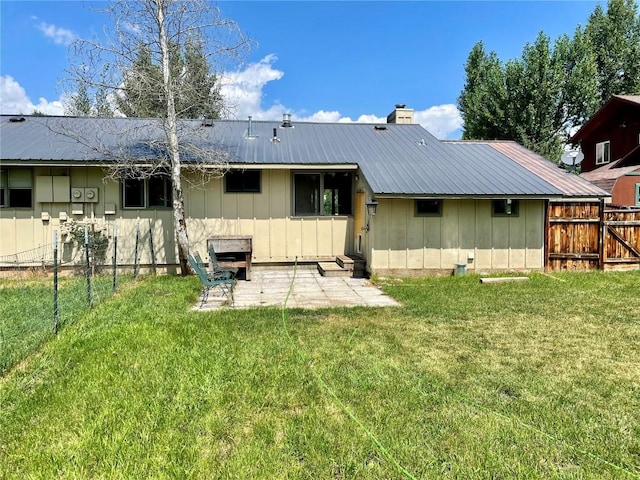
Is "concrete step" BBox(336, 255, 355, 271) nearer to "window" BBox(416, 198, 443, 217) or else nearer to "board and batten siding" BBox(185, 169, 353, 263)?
"board and batten siding" BBox(185, 169, 353, 263)

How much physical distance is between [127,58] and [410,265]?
23.9 ft

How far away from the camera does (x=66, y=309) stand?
5609 mm

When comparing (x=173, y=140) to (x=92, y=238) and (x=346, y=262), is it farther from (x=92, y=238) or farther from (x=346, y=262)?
(x=346, y=262)

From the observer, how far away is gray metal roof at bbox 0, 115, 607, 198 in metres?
8.74

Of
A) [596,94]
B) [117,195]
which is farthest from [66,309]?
[596,94]

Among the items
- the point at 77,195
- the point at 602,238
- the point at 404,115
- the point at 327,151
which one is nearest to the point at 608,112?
the point at 404,115

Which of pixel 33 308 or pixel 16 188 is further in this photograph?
pixel 16 188

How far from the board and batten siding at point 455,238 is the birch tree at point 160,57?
→ 13.3ft

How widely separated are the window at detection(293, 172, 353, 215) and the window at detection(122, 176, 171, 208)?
3.09 meters

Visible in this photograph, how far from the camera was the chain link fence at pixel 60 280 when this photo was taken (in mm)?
4621

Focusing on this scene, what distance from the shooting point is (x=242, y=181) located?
31.8 feet

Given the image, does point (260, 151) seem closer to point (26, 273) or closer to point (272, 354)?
point (26, 273)

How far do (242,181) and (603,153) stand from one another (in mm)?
19772

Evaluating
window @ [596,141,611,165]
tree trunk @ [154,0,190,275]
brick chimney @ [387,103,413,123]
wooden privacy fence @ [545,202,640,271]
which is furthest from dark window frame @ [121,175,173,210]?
window @ [596,141,611,165]
